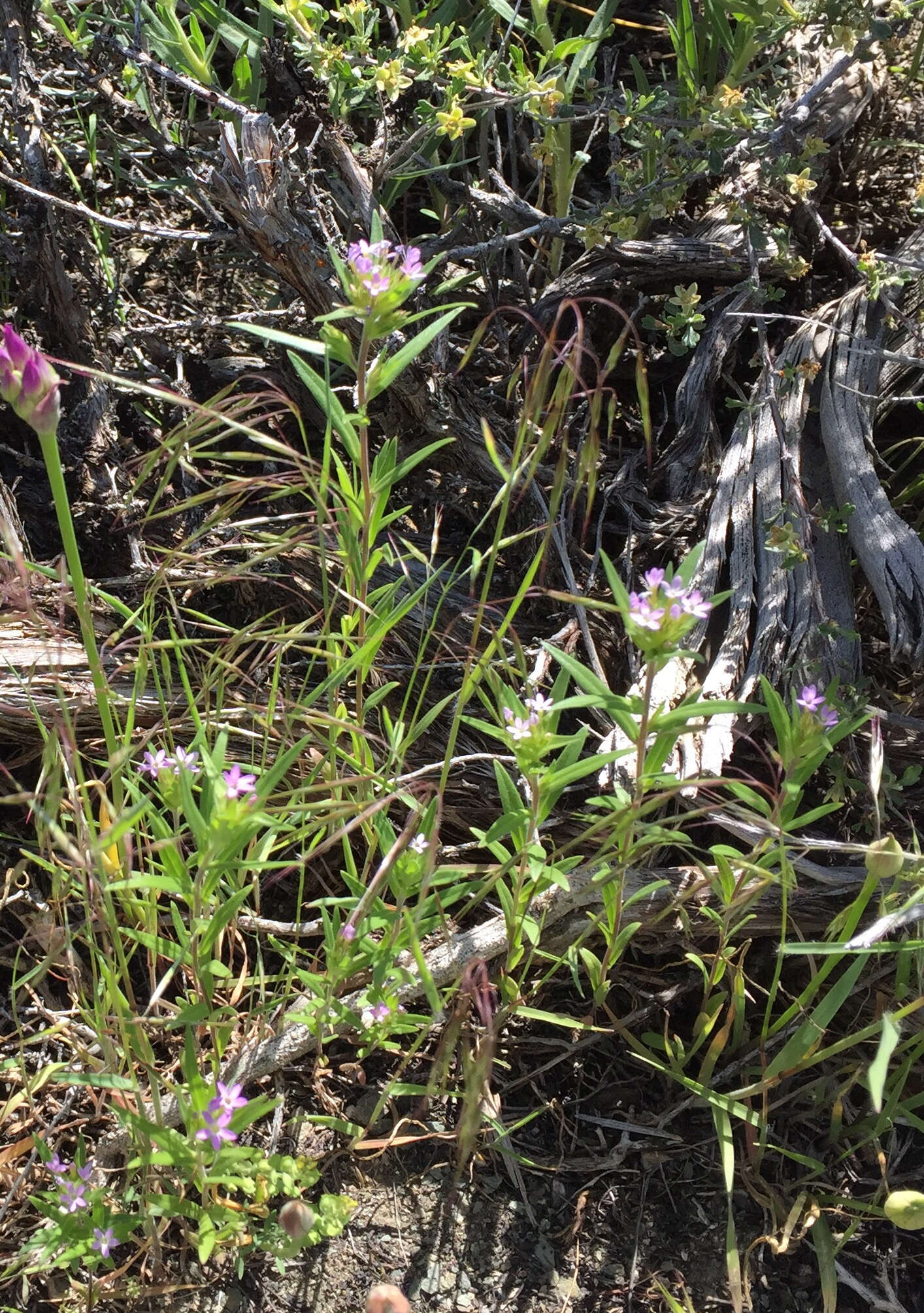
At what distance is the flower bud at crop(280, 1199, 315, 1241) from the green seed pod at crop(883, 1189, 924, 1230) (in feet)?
2.28

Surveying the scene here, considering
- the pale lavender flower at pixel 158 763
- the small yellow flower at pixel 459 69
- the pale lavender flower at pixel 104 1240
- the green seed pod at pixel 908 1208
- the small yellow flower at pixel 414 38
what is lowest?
the green seed pod at pixel 908 1208

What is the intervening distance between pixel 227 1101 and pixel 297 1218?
0.16 m

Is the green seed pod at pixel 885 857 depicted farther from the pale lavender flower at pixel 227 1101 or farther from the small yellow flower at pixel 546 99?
the small yellow flower at pixel 546 99

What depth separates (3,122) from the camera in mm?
2092

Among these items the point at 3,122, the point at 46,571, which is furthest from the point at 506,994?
the point at 3,122

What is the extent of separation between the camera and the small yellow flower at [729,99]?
5.46ft

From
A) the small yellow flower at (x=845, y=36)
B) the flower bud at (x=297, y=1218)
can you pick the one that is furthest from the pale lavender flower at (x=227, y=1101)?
the small yellow flower at (x=845, y=36)

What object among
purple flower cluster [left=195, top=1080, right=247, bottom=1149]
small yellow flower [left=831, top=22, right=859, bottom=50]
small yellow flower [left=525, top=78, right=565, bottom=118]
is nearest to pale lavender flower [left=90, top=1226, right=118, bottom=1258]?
purple flower cluster [left=195, top=1080, right=247, bottom=1149]

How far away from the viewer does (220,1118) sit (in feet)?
3.78

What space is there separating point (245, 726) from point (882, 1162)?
42.3 inches

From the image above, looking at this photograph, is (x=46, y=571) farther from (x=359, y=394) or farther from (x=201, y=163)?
(x=201, y=163)

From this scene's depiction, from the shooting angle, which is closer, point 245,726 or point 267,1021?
point 267,1021

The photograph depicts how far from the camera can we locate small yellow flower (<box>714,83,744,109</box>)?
1.66 m

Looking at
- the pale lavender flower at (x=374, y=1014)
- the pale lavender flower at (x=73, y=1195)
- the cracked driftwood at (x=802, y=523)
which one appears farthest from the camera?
the cracked driftwood at (x=802, y=523)
